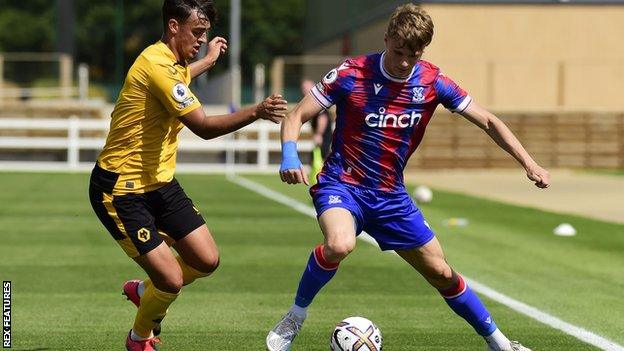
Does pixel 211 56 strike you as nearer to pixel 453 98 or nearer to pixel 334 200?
pixel 334 200

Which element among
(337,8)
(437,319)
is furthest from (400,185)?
(337,8)

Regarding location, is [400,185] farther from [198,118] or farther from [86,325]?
[86,325]

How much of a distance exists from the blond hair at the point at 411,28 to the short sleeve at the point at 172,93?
1209 millimetres

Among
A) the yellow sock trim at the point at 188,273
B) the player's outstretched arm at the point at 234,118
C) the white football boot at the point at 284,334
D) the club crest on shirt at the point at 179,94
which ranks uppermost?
the club crest on shirt at the point at 179,94

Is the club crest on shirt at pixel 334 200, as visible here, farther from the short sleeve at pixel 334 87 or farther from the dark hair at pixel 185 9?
the dark hair at pixel 185 9

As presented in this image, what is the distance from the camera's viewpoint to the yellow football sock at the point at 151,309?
27.3ft

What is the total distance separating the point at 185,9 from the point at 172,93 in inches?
20.7

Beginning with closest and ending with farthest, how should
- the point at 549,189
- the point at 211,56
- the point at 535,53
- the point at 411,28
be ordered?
1. the point at 411,28
2. the point at 211,56
3. the point at 549,189
4. the point at 535,53

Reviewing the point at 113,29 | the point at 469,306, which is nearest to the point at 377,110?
the point at 469,306

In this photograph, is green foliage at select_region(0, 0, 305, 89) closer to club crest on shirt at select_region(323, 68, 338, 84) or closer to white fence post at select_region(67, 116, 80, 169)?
white fence post at select_region(67, 116, 80, 169)

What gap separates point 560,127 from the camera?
3881 centimetres

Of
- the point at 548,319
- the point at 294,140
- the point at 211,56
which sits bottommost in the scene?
the point at 548,319

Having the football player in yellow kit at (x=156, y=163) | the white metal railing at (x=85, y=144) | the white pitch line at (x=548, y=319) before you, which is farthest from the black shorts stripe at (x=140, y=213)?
the white metal railing at (x=85, y=144)

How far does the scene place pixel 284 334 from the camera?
8.20 metres
